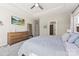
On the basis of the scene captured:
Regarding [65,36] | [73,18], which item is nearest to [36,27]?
[65,36]

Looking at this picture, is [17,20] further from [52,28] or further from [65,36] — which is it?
[65,36]

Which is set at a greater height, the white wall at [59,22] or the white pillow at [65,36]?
the white wall at [59,22]

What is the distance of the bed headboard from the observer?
2250 mm

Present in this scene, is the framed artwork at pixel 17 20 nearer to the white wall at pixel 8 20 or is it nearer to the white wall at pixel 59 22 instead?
the white wall at pixel 8 20

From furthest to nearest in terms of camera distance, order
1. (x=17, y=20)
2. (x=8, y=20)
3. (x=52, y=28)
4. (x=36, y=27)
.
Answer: (x=8, y=20), (x=17, y=20), (x=36, y=27), (x=52, y=28)

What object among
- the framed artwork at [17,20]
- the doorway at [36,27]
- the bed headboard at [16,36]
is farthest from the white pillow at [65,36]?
the framed artwork at [17,20]

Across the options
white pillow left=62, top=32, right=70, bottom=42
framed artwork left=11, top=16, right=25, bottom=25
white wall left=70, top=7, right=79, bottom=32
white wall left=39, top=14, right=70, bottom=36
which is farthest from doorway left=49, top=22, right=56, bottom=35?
framed artwork left=11, top=16, right=25, bottom=25

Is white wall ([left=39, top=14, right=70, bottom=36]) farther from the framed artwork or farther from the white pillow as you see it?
the framed artwork

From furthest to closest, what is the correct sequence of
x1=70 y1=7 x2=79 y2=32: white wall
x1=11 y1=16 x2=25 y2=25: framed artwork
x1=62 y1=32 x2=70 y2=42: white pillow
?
x1=11 y1=16 x2=25 y2=25: framed artwork, x1=62 y1=32 x2=70 y2=42: white pillow, x1=70 y1=7 x2=79 y2=32: white wall

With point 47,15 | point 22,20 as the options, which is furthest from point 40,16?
point 22,20

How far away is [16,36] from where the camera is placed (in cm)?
234

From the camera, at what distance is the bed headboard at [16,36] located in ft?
7.38

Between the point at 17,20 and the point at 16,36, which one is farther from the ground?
the point at 17,20

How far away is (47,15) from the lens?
202 centimetres
